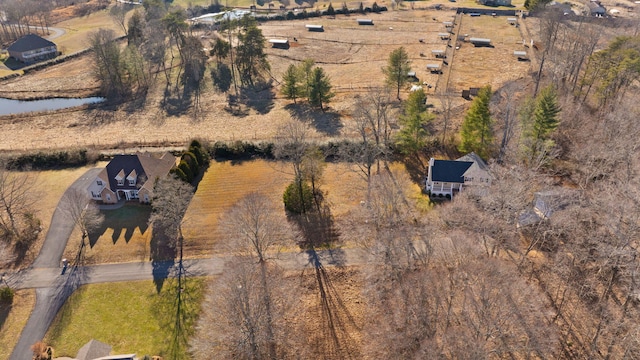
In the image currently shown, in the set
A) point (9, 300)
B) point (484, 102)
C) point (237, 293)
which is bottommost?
point (9, 300)

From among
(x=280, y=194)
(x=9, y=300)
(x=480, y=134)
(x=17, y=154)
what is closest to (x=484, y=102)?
(x=480, y=134)

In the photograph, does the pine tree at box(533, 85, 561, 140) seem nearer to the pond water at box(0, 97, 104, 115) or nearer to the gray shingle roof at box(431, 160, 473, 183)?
the gray shingle roof at box(431, 160, 473, 183)

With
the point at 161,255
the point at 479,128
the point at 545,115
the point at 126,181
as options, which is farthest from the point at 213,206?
the point at 545,115

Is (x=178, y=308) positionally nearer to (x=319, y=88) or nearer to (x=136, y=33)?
(x=319, y=88)

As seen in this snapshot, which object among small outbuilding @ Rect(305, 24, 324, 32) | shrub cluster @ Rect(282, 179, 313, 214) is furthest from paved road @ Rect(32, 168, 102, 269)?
small outbuilding @ Rect(305, 24, 324, 32)

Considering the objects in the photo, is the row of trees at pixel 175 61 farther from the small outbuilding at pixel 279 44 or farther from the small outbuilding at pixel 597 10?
the small outbuilding at pixel 597 10

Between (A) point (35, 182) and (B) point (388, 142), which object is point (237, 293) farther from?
(A) point (35, 182)
